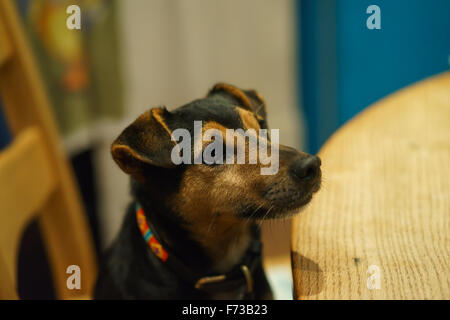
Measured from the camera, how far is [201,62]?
2.53 meters

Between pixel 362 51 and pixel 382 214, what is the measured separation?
5.16 ft

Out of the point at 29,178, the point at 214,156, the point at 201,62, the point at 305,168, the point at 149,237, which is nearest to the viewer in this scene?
the point at 305,168

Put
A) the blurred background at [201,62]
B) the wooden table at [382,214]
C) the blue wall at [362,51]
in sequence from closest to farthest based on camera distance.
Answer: the wooden table at [382,214] < the blue wall at [362,51] < the blurred background at [201,62]

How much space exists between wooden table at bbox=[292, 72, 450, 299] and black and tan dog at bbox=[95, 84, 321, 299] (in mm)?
87

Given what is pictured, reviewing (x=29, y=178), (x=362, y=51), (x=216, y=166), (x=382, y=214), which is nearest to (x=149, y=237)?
(x=216, y=166)

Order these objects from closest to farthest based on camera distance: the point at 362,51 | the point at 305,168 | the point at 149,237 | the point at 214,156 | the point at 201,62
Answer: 1. the point at 305,168
2. the point at 214,156
3. the point at 149,237
4. the point at 362,51
5. the point at 201,62

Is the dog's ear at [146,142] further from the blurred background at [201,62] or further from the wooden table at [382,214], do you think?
the blurred background at [201,62]

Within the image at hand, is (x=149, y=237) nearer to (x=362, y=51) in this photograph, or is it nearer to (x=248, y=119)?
(x=248, y=119)

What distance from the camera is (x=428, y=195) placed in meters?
0.87

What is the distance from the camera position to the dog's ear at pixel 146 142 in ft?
2.83

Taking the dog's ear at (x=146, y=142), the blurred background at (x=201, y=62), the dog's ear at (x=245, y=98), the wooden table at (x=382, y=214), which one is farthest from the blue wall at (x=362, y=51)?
the dog's ear at (x=146, y=142)

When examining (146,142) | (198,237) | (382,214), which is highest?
(146,142)
